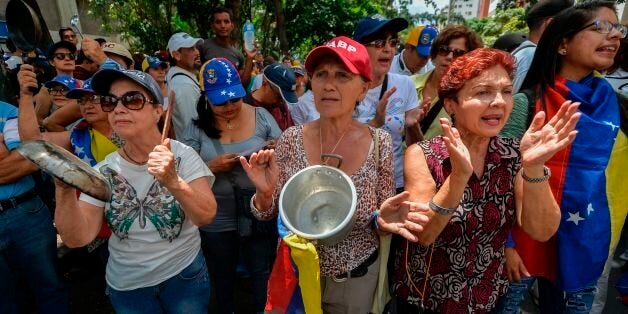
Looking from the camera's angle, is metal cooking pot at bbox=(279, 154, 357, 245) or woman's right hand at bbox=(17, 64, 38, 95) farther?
woman's right hand at bbox=(17, 64, 38, 95)

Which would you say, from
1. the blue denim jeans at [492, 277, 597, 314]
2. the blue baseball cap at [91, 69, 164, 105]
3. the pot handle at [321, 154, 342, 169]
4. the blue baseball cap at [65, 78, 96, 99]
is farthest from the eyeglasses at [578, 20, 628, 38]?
the blue baseball cap at [65, 78, 96, 99]

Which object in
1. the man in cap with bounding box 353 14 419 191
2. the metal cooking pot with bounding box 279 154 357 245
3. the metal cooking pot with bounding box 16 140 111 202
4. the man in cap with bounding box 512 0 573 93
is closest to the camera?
the metal cooking pot with bounding box 16 140 111 202

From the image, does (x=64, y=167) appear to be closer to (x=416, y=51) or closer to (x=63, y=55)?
(x=63, y=55)

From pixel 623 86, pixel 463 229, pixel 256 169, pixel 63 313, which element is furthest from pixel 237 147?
pixel 623 86

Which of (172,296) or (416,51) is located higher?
(416,51)

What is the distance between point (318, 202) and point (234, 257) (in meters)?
1.32

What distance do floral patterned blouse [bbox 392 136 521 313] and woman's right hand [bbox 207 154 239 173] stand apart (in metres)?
1.28

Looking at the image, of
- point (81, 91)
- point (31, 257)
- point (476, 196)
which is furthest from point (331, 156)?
point (31, 257)

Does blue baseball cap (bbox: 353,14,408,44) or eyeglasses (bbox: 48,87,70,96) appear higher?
blue baseball cap (bbox: 353,14,408,44)

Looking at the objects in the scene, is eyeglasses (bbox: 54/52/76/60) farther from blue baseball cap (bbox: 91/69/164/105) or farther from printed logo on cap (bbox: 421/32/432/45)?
printed logo on cap (bbox: 421/32/432/45)

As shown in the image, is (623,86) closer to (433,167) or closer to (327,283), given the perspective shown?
(433,167)

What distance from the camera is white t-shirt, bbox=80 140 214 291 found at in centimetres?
185

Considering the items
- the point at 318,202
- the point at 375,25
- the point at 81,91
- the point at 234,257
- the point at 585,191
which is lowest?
the point at 234,257

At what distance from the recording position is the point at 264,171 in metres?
1.86
